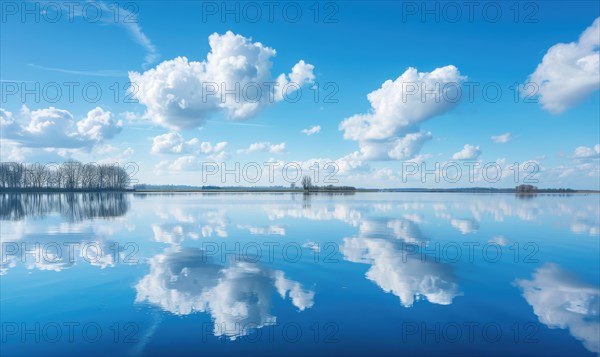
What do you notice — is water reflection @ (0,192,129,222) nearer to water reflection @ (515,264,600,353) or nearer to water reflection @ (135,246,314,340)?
water reflection @ (135,246,314,340)

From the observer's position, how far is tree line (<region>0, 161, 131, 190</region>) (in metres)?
134

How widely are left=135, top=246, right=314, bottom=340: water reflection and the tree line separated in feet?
507

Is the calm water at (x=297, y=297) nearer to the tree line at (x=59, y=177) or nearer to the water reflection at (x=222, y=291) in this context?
the water reflection at (x=222, y=291)

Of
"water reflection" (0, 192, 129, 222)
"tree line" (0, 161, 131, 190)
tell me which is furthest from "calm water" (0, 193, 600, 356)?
"tree line" (0, 161, 131, 190)

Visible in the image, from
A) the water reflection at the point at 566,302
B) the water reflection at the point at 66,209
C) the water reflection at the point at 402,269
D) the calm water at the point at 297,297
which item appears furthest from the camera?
the water reflection at the point at 66,209

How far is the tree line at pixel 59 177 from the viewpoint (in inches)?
5281

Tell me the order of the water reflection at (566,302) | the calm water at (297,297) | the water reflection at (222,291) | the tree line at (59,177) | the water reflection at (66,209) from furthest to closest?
the tree line at (59,177)
the water reflection at (66,209)
the water reflection at (222,291)
the water reflection at (566,302)
the calm water at (297,297)

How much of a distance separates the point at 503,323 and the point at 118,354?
9.58 meters

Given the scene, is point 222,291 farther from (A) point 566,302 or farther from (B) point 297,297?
(A) point 566,302

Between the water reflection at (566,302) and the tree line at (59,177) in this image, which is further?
the tree line at (59,177)

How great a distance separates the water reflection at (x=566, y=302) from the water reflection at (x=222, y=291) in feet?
22.3

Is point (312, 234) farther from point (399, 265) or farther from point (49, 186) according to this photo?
point (49, 186)

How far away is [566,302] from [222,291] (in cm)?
1095

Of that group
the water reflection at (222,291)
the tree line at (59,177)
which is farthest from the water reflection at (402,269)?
the tree line at (59,177)
